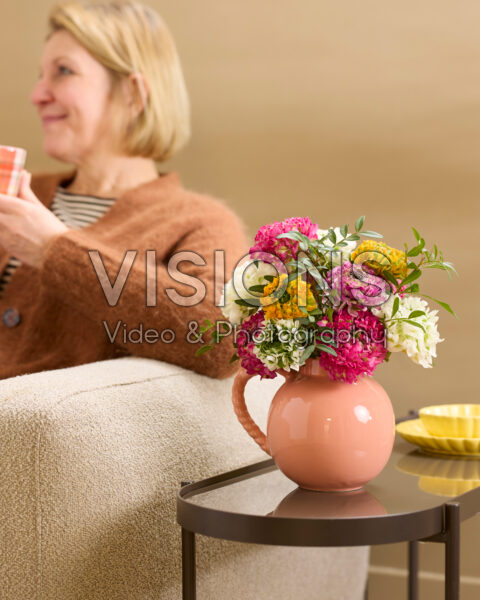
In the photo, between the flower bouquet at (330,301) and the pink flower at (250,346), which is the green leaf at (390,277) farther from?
the pink flower at (250,346)

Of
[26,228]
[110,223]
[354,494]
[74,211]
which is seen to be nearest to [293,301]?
[354,494]

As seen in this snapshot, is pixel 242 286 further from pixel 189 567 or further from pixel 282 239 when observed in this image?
pixel 189 567

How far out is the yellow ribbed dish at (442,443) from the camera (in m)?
1.09

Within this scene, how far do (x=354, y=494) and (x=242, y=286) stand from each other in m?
0.28

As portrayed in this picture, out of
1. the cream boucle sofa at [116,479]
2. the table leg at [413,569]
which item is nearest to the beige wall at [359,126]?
the table leg at [413,569]

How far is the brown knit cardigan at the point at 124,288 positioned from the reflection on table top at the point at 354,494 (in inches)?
11.0

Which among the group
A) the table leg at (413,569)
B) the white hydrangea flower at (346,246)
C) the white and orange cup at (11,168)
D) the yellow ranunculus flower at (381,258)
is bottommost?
the table leg at (413,569)

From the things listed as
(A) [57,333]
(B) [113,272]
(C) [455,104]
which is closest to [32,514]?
(B) [113,272]

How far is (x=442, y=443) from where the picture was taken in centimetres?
112

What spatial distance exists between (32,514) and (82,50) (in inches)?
41.1

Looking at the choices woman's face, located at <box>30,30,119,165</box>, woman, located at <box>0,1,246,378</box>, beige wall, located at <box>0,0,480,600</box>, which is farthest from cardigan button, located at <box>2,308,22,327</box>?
beige wall, located at <box>0,0,480,600</box>

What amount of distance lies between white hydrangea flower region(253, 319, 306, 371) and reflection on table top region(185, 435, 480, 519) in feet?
0.50

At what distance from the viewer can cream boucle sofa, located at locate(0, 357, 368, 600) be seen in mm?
863

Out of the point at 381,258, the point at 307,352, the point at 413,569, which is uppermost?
the point at 381,258
